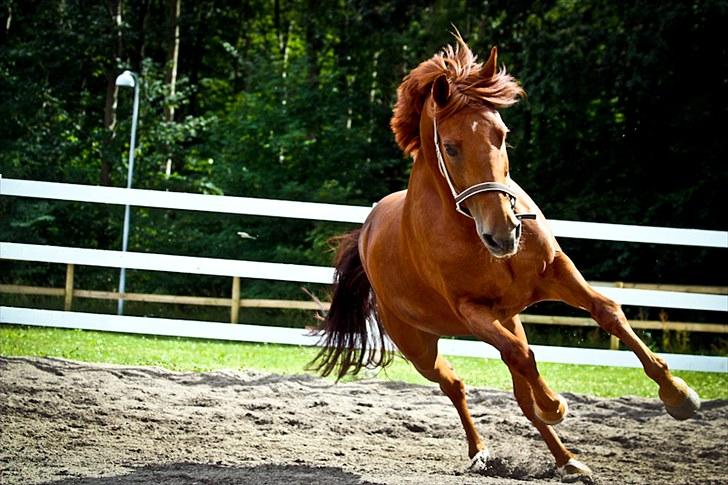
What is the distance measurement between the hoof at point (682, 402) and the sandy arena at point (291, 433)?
29.4 inches

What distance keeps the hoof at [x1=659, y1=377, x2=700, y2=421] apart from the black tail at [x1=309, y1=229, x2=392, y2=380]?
223 centimetres

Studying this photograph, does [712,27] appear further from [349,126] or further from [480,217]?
[480,217]

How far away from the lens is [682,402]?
4.13 m

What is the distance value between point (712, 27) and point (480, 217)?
12609 millimetres

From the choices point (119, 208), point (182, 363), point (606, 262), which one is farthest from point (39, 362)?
point (606, 262)

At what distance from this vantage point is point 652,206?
15.1 m

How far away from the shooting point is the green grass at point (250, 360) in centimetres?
782

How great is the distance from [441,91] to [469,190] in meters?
0.55

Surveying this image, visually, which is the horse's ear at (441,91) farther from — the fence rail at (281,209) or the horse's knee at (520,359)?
the fence rail at (281,209)

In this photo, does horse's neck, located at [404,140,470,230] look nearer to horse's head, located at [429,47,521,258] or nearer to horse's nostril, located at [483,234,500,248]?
horse's head, located at [429,47,521,258]

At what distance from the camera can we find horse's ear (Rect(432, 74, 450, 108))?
4.06 m

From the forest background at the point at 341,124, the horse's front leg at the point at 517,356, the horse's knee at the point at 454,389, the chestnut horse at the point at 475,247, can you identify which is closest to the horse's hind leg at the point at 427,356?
the horse's knee at the point at 454,389

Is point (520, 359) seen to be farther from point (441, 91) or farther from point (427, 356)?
point (427, 356)

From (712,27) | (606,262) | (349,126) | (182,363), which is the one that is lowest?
(182,363)
